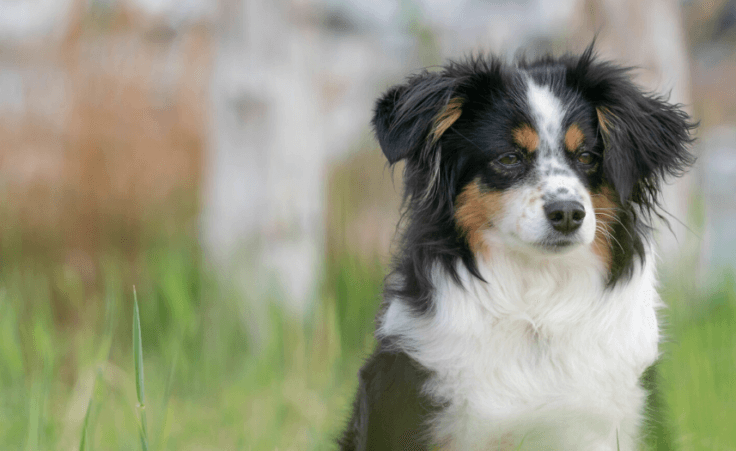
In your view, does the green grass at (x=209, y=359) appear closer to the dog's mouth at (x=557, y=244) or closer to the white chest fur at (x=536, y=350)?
the white chest fur at (x=536, y=350)

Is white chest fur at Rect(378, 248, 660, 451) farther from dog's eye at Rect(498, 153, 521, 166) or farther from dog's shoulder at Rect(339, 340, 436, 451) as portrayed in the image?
dog's eye at Rect(498, 153, 521, 166)

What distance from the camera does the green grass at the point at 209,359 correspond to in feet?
8.87

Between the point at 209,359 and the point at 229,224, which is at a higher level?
the point at 229,224

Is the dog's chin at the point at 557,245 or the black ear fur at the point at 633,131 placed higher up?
the black ear fur at the point at 633,131

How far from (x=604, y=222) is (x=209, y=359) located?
2.51 m

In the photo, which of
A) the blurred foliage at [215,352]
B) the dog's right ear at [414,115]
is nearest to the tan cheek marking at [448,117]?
the dog's right ear at [414,115]

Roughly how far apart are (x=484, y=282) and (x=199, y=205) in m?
3.67

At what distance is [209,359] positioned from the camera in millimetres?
3723

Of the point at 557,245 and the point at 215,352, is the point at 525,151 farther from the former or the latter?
the point at 215,352

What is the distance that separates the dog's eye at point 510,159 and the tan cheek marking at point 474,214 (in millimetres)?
106

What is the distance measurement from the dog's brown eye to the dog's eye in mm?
205

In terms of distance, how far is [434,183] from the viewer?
2.14 metres

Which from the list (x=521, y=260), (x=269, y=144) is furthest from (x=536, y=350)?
(x=269, y=144)

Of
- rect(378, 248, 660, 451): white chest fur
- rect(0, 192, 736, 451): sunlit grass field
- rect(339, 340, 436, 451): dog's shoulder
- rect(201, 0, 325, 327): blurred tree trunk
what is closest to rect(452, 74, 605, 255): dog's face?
rect(378, 248, 660, 451): white chest fur
